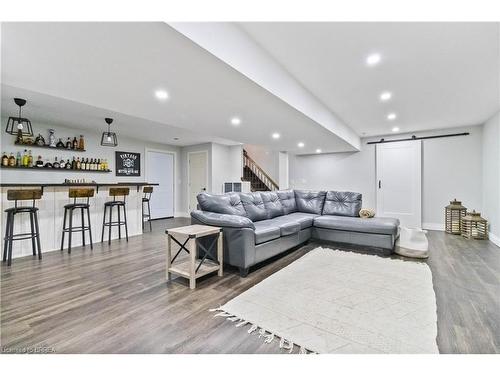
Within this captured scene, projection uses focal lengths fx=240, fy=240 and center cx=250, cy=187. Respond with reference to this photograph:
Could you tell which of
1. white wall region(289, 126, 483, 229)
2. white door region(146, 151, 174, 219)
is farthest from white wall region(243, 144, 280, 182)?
white door region(146, 151, 174, 219)

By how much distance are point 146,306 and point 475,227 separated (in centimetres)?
601

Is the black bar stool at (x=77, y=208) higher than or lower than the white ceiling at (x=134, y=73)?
lower

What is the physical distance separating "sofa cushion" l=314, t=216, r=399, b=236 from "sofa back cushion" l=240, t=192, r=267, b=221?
1.05 meters

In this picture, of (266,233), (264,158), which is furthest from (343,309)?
(264,158)

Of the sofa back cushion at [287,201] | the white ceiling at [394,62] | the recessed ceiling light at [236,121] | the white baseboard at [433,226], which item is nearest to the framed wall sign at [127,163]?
the recessed ceiling light at [236,121]

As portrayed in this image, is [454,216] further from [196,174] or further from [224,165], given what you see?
[196,174]

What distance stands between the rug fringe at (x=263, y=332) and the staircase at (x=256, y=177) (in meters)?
7.75

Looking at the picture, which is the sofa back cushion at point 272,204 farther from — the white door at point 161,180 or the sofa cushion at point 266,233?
the white door at point 161,180

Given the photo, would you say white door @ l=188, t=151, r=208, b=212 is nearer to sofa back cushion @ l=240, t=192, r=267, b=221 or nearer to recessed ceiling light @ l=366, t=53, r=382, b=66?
sofa back cushion @ l=240, t=192, r=267, b=221

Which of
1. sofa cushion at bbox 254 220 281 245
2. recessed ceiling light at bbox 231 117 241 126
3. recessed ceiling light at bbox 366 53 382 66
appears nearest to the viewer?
recessed ceiling light at bbox 366 53 382 66

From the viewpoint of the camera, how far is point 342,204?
4719 millimetres

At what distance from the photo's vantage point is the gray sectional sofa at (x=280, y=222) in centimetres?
291

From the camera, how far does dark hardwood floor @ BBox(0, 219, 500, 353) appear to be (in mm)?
1605
